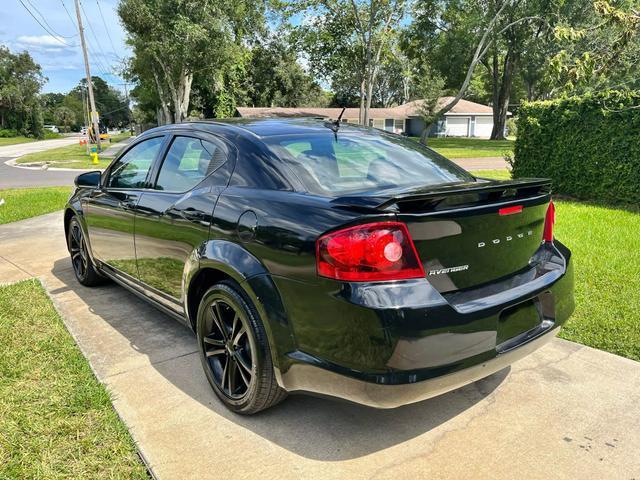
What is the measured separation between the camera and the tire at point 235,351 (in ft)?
8.43

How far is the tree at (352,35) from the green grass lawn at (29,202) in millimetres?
18688

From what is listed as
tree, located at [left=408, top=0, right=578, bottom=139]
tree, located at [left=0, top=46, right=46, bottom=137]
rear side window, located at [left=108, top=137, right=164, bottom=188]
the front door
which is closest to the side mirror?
the front door

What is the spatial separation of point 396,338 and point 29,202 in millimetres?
11240

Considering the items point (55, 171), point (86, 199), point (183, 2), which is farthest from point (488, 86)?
point (86, 199)

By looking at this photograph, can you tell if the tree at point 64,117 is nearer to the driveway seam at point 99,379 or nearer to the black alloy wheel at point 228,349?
the driveway seam at point 99,379

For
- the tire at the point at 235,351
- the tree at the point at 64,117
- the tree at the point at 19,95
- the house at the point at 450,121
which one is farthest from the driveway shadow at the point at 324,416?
the tree at the point at 64,117

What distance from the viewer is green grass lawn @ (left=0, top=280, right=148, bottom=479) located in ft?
7.75

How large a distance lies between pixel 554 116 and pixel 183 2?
63.1 feet

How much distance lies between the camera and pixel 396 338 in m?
2.06

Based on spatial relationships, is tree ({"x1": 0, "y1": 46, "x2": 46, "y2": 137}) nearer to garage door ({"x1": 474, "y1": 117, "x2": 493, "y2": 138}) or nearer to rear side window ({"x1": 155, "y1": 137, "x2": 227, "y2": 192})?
garage door ({"x1": 474, "y1": 117, "x2": 493, "y2": 138})

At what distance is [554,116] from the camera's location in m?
9.94

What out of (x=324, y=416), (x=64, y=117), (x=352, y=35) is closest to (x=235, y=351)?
(x=324, y=416)

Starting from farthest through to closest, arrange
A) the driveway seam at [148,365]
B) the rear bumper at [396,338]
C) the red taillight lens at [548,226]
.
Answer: the driveway seam at [148,365] < the red taillight lens at [548,226] < the rear bumper at [396,338]

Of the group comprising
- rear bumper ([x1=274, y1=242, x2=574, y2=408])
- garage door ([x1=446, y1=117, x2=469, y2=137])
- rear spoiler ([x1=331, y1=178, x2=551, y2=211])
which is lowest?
rear bumper ([x1=274, y1=242, x2=574, y2=408])
